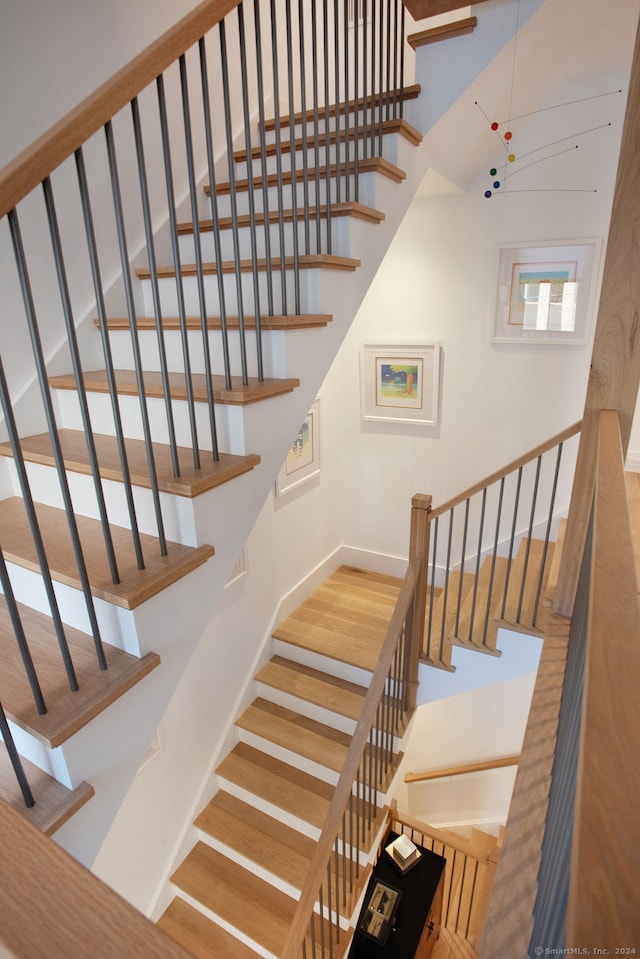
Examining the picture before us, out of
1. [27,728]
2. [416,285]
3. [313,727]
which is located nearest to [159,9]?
[416,285]

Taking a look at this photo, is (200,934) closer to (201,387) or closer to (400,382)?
(201,387)

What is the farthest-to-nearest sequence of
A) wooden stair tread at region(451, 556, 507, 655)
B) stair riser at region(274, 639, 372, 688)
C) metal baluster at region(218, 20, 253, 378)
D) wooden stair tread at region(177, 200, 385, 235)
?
stair riser at region(274, 639, 372, 688) < wooden stair tread at region(451, 556, 507, 655) < wooden stair tread at region(177, 200, 385, 235) < metal baluster at region(218, 20, 253, 378)

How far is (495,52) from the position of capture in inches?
78.5

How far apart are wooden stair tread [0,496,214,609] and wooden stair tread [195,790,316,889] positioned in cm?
257

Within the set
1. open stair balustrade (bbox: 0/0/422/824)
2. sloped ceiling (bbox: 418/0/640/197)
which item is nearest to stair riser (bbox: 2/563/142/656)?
open stair balustrade (bbox: 0/0/422/824)

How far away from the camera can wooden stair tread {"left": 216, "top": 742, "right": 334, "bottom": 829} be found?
3.02m

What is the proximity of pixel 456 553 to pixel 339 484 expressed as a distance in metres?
1.15

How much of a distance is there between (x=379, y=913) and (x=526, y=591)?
2.22 m

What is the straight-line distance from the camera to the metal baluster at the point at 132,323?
40.1 inches

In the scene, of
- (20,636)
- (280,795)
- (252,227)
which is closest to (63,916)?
(20,636)

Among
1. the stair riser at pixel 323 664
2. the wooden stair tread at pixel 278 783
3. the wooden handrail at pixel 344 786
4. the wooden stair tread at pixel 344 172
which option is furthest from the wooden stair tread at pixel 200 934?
the wooden stair tread at pixel 344 172

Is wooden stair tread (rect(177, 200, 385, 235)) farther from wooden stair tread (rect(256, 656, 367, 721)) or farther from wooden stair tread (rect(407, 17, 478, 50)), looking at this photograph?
wooden stair tread (rect(256, 656, 367, 721))

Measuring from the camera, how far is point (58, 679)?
3.63 ft

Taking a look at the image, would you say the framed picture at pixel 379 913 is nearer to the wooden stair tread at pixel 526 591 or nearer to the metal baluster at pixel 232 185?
the wooden stair tread at pixel 526 591
